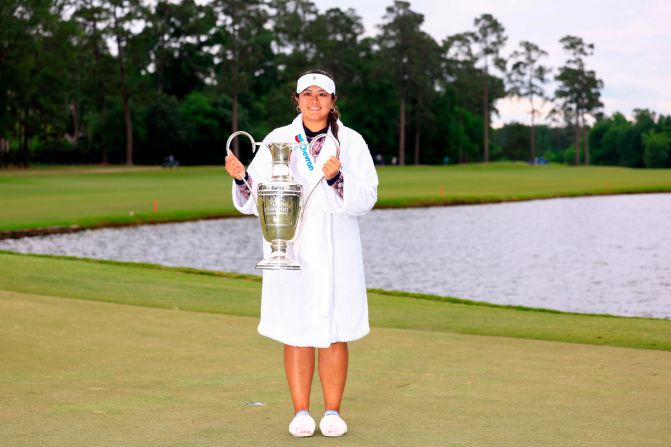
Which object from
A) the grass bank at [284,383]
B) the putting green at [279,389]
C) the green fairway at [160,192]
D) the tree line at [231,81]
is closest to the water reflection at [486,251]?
the green fairway at [160,192]

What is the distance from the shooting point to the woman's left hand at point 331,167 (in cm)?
589

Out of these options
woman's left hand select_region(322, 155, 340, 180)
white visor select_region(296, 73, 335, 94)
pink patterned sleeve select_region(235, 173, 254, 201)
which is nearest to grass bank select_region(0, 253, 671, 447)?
pink patterned sleeve select_region(235, 173, 254, 201)

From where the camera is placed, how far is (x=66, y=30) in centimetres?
9031

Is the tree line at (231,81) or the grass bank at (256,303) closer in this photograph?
the grass bank at (256,303)

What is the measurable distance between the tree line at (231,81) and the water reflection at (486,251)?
50998 mm

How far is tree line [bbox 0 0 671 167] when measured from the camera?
305 feet

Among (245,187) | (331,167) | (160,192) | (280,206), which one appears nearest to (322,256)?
(280,206)

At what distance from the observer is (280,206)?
5.94 metres

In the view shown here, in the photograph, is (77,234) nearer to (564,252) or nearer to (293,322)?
(564,252)

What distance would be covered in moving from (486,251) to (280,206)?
89.2 feet

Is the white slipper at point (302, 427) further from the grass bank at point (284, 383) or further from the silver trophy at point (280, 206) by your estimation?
the silver trophy at point (280, 206)

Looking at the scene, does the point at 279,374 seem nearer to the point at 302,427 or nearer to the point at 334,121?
the point at 302,427

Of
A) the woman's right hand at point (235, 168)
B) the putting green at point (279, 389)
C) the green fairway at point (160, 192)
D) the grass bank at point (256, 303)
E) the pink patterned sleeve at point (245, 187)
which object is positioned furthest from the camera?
the green fairway at point (160, 192)

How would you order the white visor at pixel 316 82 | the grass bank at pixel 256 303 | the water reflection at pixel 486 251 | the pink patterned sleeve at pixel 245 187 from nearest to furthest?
the white visor at pixel 316 82
the pink patterned sleeve at pixel 245 187
the grass bank at pixel 256 303
the water reflection at pixel 486 251
